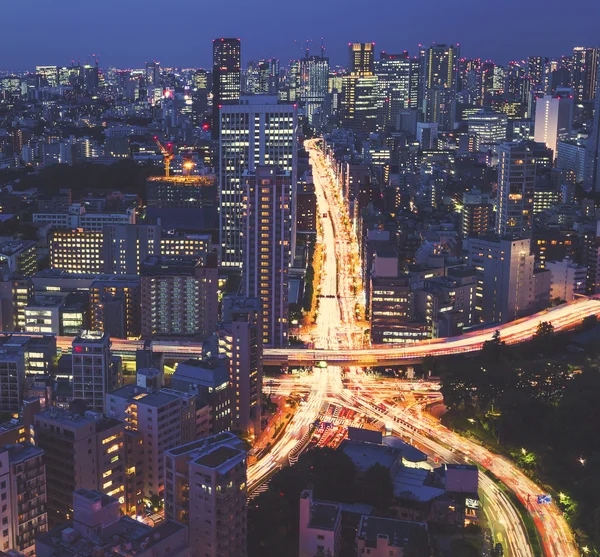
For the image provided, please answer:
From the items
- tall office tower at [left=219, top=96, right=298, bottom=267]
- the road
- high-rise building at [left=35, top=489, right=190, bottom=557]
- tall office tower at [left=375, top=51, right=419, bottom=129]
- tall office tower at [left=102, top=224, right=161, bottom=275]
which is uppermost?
tall office tower at [left=375, top=51, right=419, bottom=129]

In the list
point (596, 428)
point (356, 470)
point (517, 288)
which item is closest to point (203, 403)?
point (356, 470)

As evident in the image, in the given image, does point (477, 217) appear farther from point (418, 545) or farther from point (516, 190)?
point (418, 545)

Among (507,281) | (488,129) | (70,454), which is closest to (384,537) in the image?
(70,454)

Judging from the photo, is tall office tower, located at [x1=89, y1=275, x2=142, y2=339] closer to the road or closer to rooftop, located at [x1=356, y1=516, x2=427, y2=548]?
the road

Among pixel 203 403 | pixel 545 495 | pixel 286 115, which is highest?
pixel 286 115

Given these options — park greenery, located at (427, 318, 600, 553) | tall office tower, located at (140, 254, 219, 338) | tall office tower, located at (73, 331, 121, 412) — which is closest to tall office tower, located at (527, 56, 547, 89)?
tall office tower, located at (140, 254, 219, 338)

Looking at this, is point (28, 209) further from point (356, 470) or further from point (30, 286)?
point (356, 470)
